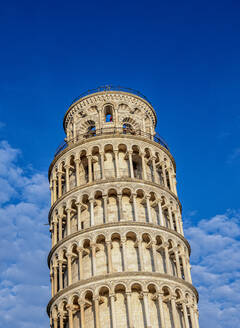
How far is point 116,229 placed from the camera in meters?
37.2

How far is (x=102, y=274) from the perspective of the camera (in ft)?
116

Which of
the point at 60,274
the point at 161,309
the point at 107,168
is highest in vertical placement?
the point at 107,168

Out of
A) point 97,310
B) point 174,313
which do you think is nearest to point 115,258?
point 97,310

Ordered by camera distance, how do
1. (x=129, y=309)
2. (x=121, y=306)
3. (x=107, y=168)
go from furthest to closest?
(x=107, y=168) → (x=121, y=306) → (x=129, y=309)

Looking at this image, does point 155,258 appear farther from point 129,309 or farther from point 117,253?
point 129,309

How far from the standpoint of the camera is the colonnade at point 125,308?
33.8 m

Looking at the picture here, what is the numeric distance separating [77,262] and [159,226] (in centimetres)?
672

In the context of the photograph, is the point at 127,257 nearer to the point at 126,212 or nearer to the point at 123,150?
the point at 126,212

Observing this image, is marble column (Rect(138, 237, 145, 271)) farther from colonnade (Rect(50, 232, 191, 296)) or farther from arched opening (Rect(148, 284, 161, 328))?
arched opening (Rect(148, 284, 161, 328))

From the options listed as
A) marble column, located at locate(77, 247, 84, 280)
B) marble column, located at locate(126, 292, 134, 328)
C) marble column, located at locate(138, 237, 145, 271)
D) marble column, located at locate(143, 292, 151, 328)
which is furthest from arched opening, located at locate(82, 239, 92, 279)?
marble column, located at locate(143, 292, 151, 328)

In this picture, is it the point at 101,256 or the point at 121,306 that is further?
the point at 101,256

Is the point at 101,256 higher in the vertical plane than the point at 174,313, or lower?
higher

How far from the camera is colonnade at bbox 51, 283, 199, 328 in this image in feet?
111

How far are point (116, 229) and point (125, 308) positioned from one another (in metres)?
5.78
